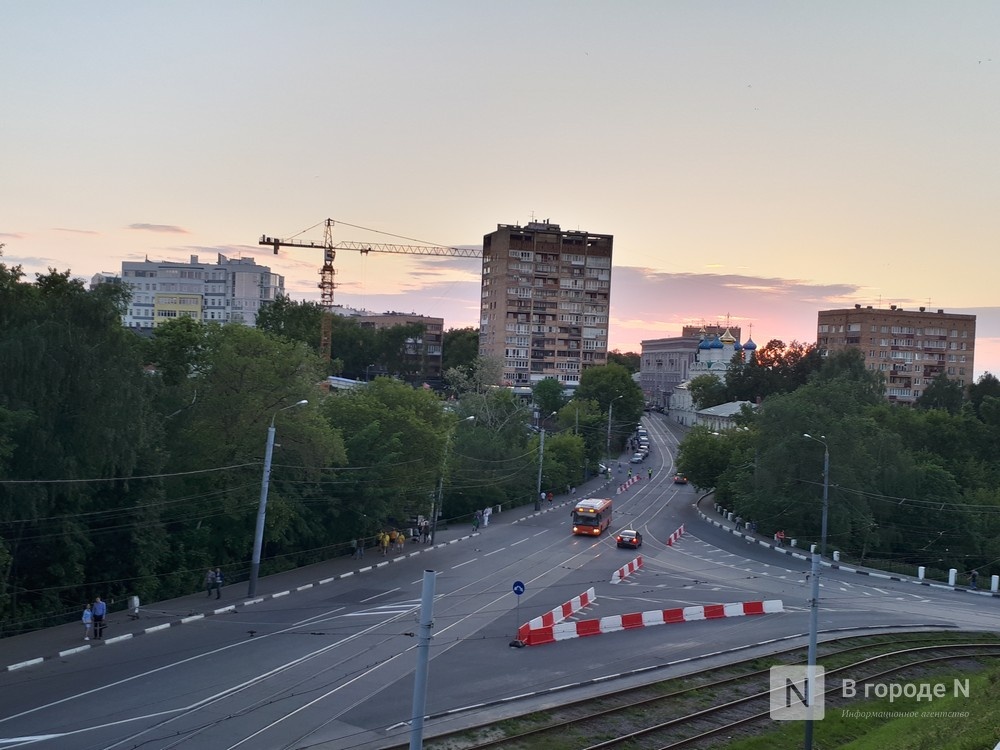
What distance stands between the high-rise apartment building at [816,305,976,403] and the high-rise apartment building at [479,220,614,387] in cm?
3886

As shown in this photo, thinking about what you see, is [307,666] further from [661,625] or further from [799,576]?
[799,576]

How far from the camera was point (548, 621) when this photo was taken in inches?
1152

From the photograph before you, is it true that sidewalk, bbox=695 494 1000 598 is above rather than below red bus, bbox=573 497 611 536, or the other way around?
below

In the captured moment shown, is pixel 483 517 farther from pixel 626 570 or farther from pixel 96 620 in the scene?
pixel 96 620

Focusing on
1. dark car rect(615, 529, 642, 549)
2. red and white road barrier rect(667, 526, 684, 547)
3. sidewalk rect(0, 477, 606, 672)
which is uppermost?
sidewalk rect(0, 477, 606, 672)

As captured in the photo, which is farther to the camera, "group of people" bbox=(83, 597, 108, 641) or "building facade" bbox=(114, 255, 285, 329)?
"building facade" bbox=(114, 255, 285, 329)

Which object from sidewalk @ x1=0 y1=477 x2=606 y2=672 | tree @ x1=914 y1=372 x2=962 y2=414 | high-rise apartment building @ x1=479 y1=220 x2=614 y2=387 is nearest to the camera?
sidewalk @ x1=0 y1=477 x2=606 y2=672

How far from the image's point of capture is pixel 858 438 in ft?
190

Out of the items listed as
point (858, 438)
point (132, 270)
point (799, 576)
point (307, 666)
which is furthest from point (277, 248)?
point (307, 666)

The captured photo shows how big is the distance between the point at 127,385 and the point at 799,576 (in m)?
31.9

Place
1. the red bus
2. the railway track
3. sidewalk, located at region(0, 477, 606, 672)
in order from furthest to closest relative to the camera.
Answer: the red bus < sidewalk, located at region(0, 477, 606, 672) < the railway track

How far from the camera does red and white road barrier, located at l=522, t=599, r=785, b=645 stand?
28.2 m
